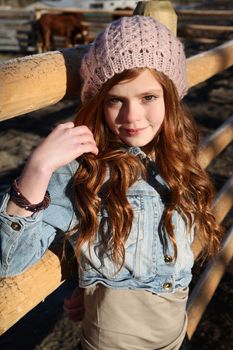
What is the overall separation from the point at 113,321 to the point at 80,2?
13.3 metres

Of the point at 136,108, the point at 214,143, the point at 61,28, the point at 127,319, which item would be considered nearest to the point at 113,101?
the point at 136,108

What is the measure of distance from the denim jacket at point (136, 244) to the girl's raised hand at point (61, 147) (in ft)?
0.41

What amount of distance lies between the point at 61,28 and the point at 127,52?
8.98 meters

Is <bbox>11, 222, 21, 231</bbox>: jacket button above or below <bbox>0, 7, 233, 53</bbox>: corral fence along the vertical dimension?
above

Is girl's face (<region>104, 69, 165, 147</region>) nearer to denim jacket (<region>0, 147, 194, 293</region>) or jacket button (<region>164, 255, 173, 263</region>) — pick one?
denim jacket (<region>0, 147, 194, 293</region>)

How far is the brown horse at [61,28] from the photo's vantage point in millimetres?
9766

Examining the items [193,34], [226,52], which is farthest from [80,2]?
[226,52]

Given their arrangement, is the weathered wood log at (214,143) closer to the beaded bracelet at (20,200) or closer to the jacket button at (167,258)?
the jacket button at (167,258)

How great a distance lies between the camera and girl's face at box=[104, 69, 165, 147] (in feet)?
4.20

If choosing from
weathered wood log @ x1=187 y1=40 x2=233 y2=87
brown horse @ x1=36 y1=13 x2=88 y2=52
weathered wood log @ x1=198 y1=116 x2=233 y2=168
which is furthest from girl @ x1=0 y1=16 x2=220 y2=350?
brown horse @ x1=36 y1=13 x2=88 y2=52

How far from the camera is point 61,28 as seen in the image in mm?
9789

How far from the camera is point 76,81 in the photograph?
1.34 metres

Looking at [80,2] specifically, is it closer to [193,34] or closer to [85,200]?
[193,34]

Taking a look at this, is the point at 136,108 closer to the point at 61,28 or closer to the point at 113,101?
the point at 113,101
